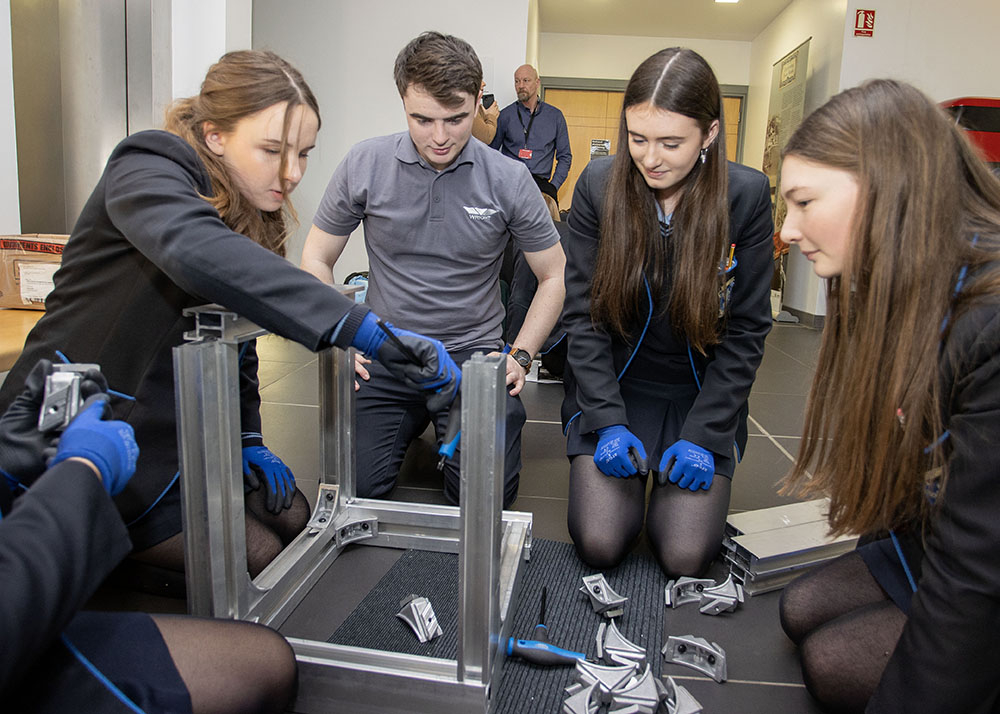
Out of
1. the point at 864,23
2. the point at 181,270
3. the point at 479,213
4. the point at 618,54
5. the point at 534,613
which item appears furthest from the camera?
the point at 618,54

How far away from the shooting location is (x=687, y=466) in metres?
1.72

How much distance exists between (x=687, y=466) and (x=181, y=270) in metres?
1.17

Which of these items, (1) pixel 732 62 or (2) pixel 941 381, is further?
(1) pixel 732 62

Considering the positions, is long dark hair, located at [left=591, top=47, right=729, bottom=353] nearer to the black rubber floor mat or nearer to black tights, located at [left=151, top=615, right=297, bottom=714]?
the black rubber floor mat

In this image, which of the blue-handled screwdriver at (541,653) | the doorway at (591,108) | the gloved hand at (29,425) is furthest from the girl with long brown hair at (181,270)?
the doorway at (591,108)

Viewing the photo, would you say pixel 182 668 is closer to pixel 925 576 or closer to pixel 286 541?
pixel 286 541

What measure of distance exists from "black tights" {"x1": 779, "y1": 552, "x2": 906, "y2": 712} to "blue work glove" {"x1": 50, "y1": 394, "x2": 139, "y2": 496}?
110cm

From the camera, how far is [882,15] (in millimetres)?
5191

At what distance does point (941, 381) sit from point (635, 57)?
8319 mm

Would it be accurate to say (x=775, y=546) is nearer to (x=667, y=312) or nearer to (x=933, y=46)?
(x=667, y=312)

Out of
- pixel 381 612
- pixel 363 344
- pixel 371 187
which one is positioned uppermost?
pixel 371 187

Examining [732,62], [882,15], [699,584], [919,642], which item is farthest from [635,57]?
[919,642]

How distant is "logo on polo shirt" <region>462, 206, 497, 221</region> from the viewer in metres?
2.07

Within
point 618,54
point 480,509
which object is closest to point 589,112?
point 618,54
